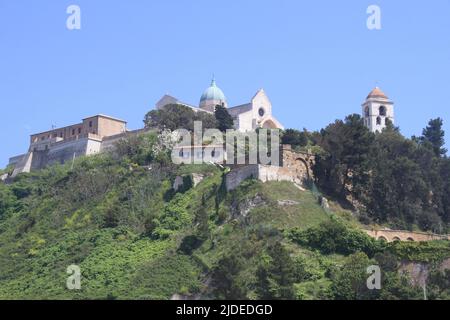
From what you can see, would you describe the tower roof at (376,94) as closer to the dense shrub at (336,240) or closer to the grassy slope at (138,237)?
the grassy slope at (138,237)

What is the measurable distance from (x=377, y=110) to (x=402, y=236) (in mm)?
26485

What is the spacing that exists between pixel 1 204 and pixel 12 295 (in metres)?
18.2

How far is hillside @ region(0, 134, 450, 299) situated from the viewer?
159 feet

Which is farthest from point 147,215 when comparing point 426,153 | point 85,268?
point 426,153

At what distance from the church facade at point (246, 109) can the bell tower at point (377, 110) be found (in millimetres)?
6955

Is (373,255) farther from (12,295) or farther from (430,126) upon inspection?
(430,126)

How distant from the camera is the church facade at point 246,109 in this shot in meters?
79.4

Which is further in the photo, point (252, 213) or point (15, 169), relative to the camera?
point (15, 169)

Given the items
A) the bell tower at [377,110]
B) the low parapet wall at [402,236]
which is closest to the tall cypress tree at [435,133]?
the bell tower at [377,110]

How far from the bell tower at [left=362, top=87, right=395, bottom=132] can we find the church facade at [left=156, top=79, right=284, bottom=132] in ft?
22.8

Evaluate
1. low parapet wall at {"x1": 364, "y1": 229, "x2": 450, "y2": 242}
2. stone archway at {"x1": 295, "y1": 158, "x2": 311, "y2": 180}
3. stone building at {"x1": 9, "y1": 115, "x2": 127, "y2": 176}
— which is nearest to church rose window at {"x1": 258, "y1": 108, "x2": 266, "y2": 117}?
stone building at {"x1": 9, "y1": 115, "x2": 127, "y2": 176}

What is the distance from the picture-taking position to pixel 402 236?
58.1 metres

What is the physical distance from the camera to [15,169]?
82.9 metres
